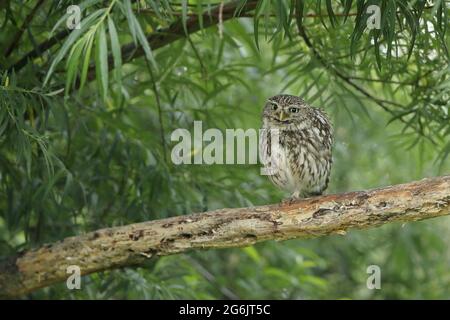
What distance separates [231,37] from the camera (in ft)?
15.4

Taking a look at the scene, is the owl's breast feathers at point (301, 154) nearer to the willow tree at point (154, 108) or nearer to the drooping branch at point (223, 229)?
the willow tree at point (154, 108)

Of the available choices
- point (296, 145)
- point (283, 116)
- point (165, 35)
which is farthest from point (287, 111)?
point (165, 35)

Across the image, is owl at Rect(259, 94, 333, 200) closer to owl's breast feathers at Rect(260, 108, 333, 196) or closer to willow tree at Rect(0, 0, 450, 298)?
owl's breast feathers at Rect(260, 108, 333, 196)

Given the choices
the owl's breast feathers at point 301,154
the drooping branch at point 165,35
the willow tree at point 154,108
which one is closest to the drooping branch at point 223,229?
the willow tree at point 154,108

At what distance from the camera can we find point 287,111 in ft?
14.0

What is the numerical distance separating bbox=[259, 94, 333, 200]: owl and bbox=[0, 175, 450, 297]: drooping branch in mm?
563

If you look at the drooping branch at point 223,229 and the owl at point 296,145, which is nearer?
the drooping branch at point 223,229

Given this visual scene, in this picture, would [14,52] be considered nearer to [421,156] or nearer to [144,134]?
[144,134]

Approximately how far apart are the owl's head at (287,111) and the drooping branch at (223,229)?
2.40 feet

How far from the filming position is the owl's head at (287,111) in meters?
4.25

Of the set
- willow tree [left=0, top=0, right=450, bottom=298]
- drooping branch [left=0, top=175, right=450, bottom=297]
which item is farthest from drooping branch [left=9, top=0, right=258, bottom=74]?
drooping branch [left=0, top=175, right=450, bottom=297]

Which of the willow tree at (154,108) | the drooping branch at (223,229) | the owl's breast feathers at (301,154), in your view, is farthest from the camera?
the owl's breast feathers at (301,154)

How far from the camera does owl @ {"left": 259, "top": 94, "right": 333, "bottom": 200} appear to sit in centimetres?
417
